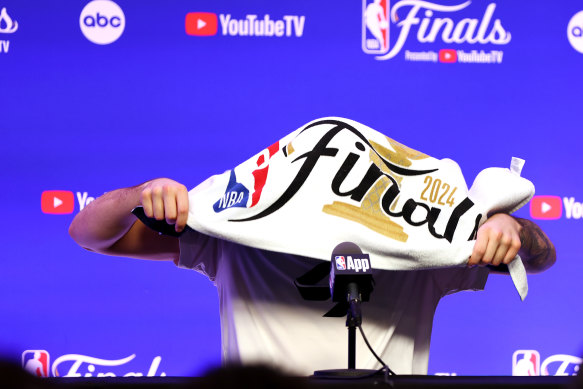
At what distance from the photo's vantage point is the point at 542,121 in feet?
Result: 8.13

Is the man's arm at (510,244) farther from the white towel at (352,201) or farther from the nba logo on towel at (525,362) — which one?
the nba logo on towel at (525,362)

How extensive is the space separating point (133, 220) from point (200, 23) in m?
1.12

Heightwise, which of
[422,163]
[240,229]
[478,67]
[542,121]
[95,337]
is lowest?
[95,337]

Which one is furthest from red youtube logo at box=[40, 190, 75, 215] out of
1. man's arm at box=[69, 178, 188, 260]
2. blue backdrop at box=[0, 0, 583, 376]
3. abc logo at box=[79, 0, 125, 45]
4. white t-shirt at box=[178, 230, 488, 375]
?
white t-shirt at box=[178, 230, 488, 375]

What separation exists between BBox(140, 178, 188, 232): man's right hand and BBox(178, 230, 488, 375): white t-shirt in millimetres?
116

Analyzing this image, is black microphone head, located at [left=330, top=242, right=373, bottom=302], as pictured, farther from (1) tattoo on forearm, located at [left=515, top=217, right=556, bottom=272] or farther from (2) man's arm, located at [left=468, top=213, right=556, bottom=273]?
(1) tattoo on forearm, located at [left=515, top=217, right=556, bottom=272]

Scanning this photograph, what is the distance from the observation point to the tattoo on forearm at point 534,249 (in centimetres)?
148

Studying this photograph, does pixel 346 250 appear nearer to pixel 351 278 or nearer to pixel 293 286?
pixel 351 278

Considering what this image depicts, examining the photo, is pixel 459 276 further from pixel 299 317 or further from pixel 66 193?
pixel 66 193

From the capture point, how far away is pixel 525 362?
237 cm

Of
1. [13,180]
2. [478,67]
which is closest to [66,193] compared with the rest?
[13,180]

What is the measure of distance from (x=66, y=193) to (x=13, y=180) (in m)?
0.18

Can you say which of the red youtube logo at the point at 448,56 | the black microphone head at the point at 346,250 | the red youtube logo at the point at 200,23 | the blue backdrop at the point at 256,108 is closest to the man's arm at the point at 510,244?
the black microphone head at the point at 346,250

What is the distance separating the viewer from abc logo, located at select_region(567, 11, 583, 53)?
2492 millimetres
